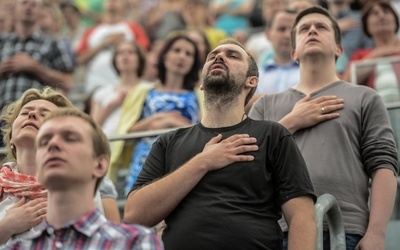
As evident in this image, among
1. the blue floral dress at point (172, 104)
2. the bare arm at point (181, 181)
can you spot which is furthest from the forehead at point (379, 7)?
the bare arm at point (181, 181)

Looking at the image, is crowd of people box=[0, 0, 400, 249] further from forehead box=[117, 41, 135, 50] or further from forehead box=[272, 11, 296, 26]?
forehead box=[117, 41, 135, 50]

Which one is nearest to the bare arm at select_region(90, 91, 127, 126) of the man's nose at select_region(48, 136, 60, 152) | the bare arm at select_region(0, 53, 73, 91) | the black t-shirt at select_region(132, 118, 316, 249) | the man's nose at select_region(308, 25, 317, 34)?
the bare arm at select_region(0, 53, 73, 91)

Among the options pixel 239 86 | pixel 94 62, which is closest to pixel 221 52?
pixel 239 86

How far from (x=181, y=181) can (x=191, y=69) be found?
13.0 ft

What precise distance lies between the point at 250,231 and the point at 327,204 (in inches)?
21.3

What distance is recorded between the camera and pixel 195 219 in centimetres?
538

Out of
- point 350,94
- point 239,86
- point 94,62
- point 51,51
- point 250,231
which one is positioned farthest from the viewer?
point 94,62

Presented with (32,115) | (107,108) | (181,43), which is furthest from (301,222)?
(107,108)

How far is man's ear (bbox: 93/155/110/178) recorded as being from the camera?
4.66m

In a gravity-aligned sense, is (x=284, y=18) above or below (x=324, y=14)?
below

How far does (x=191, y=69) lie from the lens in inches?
367

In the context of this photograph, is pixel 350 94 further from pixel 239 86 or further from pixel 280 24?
pixel 280 24

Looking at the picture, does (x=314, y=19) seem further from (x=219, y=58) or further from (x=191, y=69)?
(x=191, y=69)

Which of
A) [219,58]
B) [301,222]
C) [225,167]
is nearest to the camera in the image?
[301,222]
